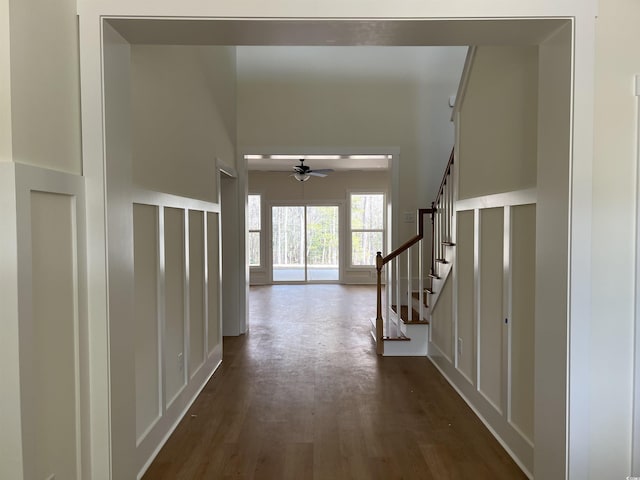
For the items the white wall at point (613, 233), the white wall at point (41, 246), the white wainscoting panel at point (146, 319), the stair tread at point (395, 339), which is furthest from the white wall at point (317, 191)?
the white wall at point (41, 246)

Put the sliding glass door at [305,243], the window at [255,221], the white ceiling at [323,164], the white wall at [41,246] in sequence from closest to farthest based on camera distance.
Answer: the white wall at [41,246]
the white ceiling at [323,164]
the window at [255,221]
the sliding glass door at [305,243]

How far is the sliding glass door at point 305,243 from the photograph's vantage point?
392 inches

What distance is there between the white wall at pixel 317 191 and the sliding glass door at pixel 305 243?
0.56 feet

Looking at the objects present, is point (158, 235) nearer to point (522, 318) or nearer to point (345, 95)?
point (522, 318)

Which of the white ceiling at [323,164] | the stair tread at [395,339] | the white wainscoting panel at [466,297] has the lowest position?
the stair tread at [395,339]

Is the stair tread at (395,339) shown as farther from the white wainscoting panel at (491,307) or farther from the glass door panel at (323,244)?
the glass door panel at (323,244)

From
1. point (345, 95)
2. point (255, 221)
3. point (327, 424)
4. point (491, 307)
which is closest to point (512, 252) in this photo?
point (491, 307)

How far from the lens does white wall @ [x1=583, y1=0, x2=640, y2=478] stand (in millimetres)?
1717

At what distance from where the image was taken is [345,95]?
550 centimetres

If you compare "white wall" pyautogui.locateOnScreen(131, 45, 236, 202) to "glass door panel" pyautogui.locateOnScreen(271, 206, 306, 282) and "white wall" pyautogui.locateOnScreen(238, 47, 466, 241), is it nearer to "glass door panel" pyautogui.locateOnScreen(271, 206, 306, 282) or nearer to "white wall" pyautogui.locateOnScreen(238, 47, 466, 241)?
"white wall" pyautogui.locateOnScreen(238, 47, 466, 241)

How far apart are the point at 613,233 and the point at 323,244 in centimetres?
839

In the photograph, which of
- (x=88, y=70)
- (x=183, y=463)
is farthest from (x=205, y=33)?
(x=183, y=463)

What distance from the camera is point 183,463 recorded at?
7.91 ft

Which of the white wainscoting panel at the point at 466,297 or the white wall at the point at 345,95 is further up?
the white wall at the point at 345,95
